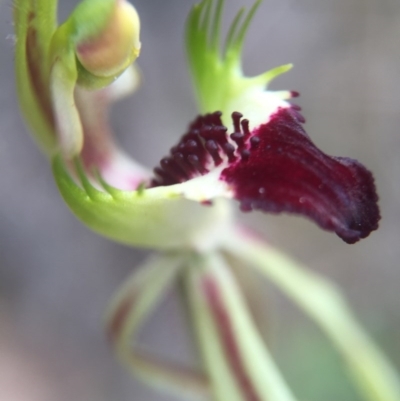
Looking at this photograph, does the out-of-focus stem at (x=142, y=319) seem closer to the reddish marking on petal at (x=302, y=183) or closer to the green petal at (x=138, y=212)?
the green petal at (x=138, y=212)

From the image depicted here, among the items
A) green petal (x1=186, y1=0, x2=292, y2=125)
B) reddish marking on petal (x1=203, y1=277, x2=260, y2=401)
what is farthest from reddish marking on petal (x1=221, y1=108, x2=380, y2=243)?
reddish marking on petal (x1=203, y1=277, x2=260, y2=401)

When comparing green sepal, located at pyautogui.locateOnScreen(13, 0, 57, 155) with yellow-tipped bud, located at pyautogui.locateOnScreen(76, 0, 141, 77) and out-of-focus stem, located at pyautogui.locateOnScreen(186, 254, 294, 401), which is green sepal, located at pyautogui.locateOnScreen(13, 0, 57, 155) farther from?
out-of-focus stem, located at pyautogui.locateOnScreen(186, 254, 294, 401)

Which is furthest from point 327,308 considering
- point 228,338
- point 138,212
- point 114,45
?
point 114,45

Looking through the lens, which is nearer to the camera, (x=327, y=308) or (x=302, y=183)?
(x=302, y=183)

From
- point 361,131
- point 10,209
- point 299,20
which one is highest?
point 299,20

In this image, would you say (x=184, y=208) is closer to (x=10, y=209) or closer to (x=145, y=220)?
(x=145, y=220)

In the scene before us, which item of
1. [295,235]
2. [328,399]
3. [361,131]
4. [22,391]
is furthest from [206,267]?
[361,131]

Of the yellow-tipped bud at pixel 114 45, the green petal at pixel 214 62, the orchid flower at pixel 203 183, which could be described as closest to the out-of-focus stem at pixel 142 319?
the orchid flower at pixel 203 183

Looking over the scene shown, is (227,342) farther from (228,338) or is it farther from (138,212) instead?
(138,212)
